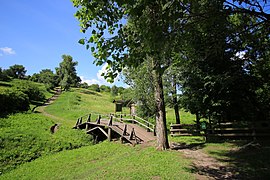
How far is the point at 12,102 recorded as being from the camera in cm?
2320

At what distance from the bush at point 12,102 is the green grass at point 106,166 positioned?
13.3 metres

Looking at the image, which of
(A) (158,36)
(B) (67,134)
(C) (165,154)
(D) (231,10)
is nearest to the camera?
(A) (158,36)

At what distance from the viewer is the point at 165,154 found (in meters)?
9.55

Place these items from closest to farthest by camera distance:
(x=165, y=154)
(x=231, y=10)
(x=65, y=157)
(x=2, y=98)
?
(x=231, y=10), (x=165, y=154), (x=65, y=157), (x=2, y=98)

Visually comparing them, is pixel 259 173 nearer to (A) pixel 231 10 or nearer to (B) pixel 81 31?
(A) pixel 231 10

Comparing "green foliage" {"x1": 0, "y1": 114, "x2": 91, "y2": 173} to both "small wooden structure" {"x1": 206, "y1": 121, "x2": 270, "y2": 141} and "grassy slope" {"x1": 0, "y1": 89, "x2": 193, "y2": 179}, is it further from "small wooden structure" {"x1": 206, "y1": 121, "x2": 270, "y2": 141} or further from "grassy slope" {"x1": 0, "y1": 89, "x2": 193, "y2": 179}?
"small wooden structure" {"x1": 206, "y1": 121, "x2": 270, "y2": 141}

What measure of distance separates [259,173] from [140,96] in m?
Answer: 12.8

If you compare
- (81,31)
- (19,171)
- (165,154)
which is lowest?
(19,171)

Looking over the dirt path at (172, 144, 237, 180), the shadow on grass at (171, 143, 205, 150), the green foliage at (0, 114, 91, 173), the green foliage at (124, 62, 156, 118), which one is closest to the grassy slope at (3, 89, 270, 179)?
the shadow on grass at (171, 143, 205, 150)

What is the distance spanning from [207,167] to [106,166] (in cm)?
463

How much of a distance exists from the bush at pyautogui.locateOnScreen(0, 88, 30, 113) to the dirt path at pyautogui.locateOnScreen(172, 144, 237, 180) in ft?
70.3

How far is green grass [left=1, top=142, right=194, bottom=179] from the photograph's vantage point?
23.5 ft

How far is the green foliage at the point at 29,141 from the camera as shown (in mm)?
11914

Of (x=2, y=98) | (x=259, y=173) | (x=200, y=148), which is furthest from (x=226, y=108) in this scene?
(x=2, y=98)
